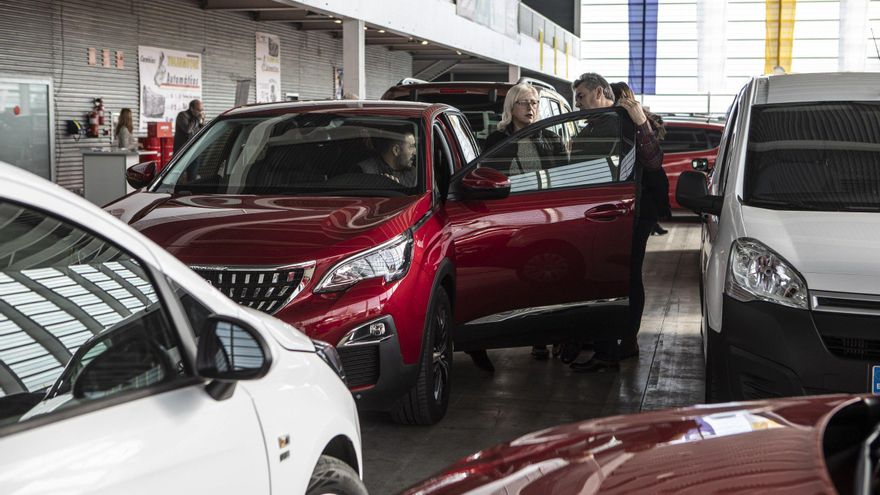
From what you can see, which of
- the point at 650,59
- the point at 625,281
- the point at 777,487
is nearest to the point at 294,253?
the point at 625,281

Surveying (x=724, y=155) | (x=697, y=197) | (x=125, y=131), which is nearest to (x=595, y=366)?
(x=724, y=155)

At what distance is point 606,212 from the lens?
19.6 ft

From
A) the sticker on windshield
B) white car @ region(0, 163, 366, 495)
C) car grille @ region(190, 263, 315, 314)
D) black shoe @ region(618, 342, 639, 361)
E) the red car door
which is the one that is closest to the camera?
white car @ region(0, 163, 366, 495)

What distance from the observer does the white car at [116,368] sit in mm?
1888

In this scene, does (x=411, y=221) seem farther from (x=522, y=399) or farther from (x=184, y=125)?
(x=184, y=125)

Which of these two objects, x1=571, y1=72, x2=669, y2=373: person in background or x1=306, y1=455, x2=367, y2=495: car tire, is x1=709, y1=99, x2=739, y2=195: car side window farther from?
x1=306, y1=455, x2=367, y2=495: car tire

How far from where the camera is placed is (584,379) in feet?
21.5

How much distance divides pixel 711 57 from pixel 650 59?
255 inches

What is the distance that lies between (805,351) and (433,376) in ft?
6.03

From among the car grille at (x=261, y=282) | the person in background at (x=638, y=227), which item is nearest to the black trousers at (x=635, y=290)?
the person in background at (x=638, y=227)

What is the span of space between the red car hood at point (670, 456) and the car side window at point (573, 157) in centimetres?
336

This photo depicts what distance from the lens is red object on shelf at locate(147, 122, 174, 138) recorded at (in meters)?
17.8

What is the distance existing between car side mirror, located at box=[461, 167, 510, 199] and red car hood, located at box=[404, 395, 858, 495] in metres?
2.95

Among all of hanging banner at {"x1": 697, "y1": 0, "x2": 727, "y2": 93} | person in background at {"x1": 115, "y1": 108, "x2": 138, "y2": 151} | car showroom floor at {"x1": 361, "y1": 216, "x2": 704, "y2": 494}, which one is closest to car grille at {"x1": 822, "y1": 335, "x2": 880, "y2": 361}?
car showroom floor at {"x1": 361, "y1": 216, "x2": 704, "y2": 494}
